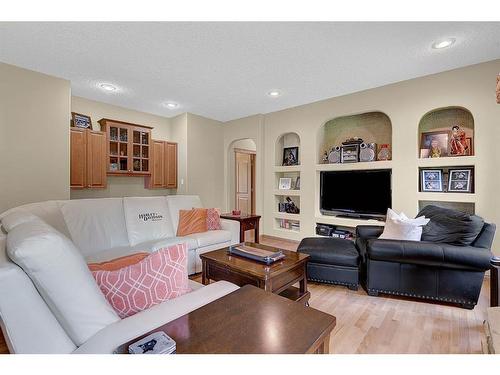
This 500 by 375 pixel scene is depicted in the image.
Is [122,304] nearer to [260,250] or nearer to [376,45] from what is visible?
[260,250]

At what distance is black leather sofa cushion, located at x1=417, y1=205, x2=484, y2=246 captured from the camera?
2031 millimetres

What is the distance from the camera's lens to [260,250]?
6.98 feet

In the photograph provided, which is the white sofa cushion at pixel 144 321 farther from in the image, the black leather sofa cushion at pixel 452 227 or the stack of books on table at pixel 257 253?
the black leather sofa cushion at pixel 452 227

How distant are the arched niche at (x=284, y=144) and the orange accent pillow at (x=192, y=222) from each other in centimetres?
200

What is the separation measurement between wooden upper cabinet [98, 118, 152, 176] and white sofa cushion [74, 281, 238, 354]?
11.2 feet

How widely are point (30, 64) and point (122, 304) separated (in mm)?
3282

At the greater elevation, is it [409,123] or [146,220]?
[409,123]

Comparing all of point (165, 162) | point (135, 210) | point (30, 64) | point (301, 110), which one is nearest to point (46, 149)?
point (30, 64)

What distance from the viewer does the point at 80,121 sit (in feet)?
11.8

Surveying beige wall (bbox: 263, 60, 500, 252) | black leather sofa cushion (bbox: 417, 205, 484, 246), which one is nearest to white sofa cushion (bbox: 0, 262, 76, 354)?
black leather sofa cushion (bbox: 417, 205, 484, 246)

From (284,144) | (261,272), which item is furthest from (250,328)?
(284,144)

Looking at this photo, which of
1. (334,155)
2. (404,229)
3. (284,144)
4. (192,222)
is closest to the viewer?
(404,229)

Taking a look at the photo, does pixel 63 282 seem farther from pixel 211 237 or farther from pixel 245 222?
pixel 245 222

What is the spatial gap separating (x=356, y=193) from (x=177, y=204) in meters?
2.67
